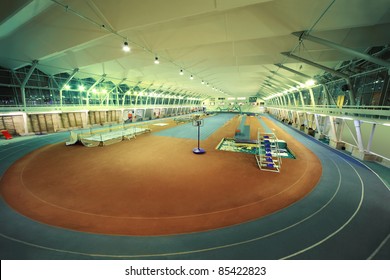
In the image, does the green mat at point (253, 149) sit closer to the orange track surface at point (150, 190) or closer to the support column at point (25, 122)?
the orange track surface at point (150, 190)

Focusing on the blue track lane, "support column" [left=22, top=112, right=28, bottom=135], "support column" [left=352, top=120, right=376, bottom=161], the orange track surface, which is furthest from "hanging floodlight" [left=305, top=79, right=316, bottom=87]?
"support column" [left=22, top=112, right=28, bottom=135]

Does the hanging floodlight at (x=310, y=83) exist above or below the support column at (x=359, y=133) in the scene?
above

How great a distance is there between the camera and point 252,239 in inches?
179

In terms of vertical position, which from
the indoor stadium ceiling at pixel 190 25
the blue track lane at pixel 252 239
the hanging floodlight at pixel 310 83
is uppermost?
the indoor stadium ceiling at pixel 190 25

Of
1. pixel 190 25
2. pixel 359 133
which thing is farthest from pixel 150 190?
pixel 359 133

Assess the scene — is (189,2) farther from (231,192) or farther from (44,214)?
(44,214)

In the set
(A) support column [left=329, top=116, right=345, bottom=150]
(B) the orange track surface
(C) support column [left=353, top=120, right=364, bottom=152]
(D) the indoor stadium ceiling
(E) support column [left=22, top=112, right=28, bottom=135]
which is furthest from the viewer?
(E) support column [left=22, top=112, right=28, bottom=135]

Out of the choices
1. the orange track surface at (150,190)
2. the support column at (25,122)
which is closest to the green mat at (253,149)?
the orange track surface at (150,190)

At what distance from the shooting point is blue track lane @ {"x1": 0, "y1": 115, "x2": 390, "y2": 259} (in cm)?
405

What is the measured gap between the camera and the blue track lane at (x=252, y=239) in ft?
13.3

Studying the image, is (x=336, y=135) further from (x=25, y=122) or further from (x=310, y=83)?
(x=25, y=122)

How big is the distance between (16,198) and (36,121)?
19.5 metres

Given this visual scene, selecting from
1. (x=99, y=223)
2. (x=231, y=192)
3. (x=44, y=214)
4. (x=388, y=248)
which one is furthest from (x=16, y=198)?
(x=388, y=248)

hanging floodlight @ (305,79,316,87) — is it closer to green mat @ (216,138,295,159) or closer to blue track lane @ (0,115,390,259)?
green mat @ (216,138,295,159)
